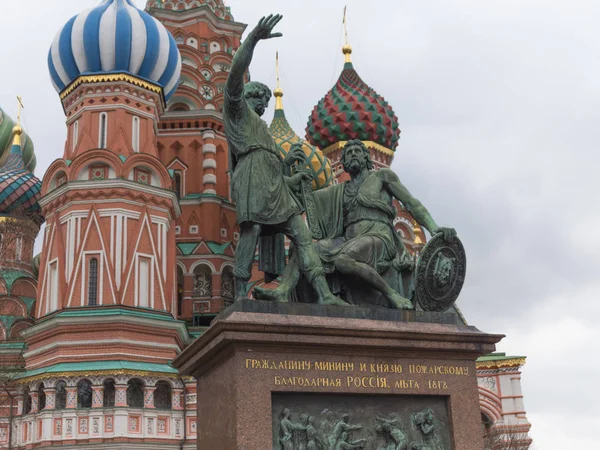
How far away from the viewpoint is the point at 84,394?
24.5 m

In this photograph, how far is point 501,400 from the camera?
32094mm

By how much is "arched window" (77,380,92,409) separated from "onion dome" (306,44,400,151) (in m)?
17.4

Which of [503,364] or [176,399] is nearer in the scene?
[176,399]

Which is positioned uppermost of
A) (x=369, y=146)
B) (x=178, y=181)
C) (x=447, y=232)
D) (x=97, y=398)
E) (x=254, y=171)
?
(x=369, y=146)

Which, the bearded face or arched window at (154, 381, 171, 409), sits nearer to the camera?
the bearded face

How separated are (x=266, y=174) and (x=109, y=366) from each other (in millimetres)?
17172

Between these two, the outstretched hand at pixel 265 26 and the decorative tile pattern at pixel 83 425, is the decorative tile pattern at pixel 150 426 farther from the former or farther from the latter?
the outstretched hand at pixel 265 26

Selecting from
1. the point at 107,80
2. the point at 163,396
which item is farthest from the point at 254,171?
the point at 107,80

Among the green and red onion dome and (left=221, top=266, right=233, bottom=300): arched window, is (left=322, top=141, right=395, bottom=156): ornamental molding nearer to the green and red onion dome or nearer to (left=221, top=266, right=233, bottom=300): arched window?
(left=221, top=266, right=233, bottom=300): arched window

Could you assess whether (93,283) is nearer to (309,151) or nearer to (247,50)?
(309,151)

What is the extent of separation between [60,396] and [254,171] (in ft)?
59.5

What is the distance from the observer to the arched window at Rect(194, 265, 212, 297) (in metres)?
32.1

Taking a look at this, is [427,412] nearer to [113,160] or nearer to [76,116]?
[113,160]

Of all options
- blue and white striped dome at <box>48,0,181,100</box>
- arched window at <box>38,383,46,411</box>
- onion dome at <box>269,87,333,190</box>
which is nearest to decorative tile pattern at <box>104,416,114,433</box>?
arched window at <box>38,383,46,411</box>
